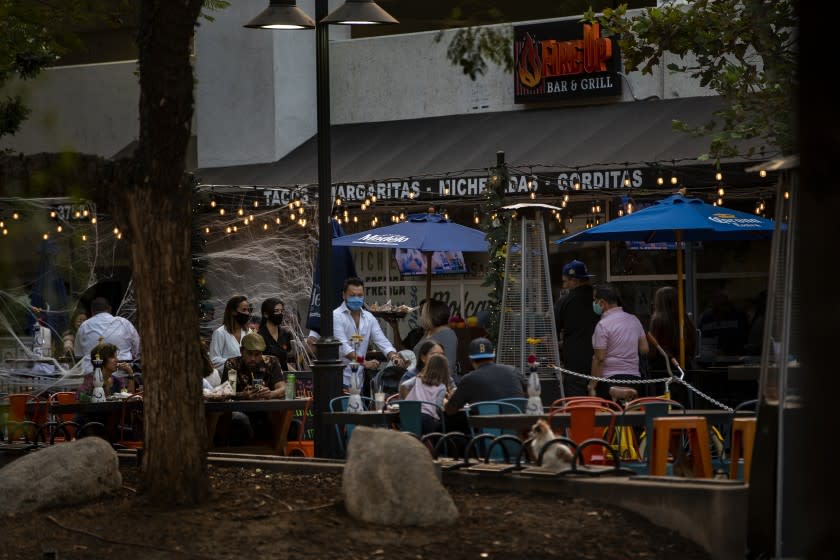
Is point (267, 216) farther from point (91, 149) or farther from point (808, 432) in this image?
point (808, 432)

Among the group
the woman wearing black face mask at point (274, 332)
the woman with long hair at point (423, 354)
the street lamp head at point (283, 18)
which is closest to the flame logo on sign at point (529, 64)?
the woman wearing black face mask at point (274, 332)

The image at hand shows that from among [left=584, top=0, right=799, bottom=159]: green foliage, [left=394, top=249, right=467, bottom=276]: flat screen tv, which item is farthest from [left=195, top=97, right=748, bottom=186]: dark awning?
[left=584, top=0, right=799, bottom=159]: green foliage

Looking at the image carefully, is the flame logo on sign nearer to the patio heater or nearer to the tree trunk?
the patio heater

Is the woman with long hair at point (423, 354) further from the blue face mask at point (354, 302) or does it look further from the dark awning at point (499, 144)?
the dark awning at point (499, 144)

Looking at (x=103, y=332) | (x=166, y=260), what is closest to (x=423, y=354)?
(x=166, y=260)

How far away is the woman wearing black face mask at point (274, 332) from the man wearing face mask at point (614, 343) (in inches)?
121

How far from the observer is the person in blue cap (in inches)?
525

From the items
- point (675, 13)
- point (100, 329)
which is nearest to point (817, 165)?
point (675, 13)

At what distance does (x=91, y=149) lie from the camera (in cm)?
2547

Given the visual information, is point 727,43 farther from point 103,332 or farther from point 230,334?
point 103,332

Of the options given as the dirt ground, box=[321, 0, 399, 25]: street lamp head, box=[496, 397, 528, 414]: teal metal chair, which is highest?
box=[321, 0, 399, 25]: street lamp head

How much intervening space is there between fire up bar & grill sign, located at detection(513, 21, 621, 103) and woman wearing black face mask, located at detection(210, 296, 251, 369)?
8478 mm

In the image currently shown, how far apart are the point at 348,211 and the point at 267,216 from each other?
1252mm

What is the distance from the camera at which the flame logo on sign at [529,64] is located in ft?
67.6
